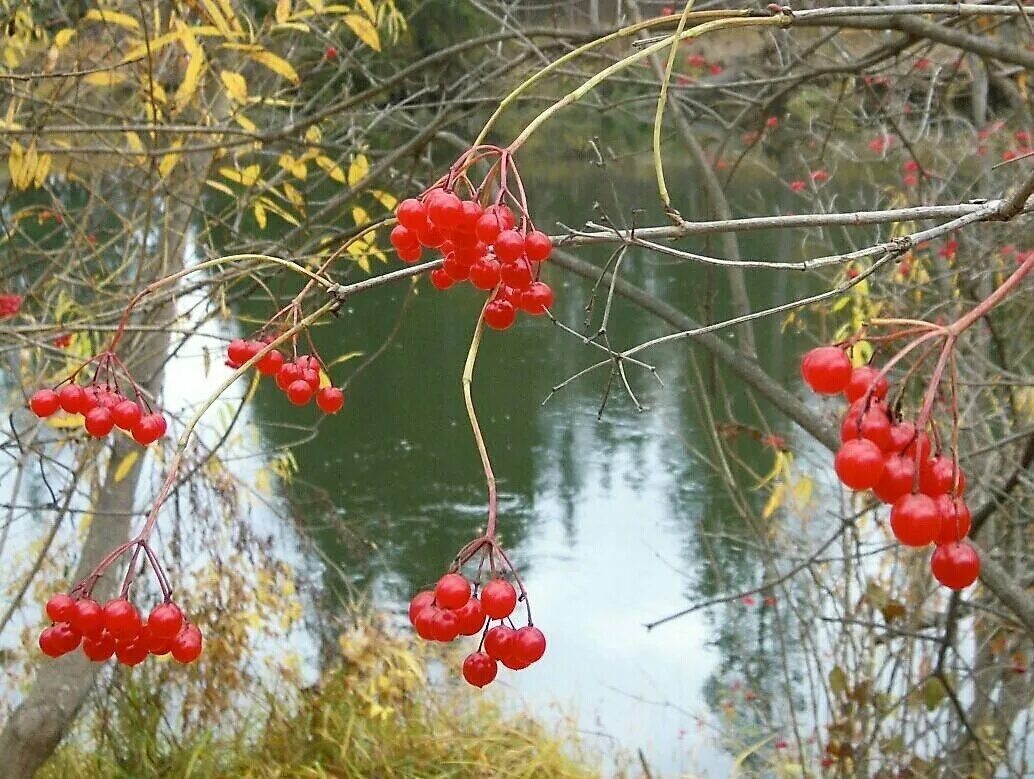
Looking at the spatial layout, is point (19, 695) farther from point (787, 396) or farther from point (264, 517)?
point (787, 396)

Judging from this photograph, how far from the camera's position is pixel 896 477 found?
0.54m

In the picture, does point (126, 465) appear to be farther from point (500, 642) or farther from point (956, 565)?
point (956, 565)

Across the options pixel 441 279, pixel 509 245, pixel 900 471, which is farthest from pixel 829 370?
pixel 441 279

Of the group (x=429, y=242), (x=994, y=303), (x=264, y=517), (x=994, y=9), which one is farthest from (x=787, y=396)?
(x=264, y=517)

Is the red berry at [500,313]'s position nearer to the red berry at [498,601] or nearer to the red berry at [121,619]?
the red berry at [498,601]

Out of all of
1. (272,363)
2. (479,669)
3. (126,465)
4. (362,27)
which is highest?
(362,27)

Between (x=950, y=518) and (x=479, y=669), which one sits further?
(x=479, y=669)

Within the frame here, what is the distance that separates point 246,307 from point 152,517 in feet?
22.2

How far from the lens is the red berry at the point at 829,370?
0.56 metres

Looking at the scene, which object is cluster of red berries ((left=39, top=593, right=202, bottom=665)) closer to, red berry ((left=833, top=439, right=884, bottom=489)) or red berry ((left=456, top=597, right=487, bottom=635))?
red berry ((left=456, top=597, right=487, bottom=635))

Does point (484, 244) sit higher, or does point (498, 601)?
point (484, 244)

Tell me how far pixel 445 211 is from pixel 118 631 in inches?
15.6

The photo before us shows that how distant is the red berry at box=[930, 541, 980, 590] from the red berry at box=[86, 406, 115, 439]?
2.37 ft

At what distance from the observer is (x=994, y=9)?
2.72 ft
